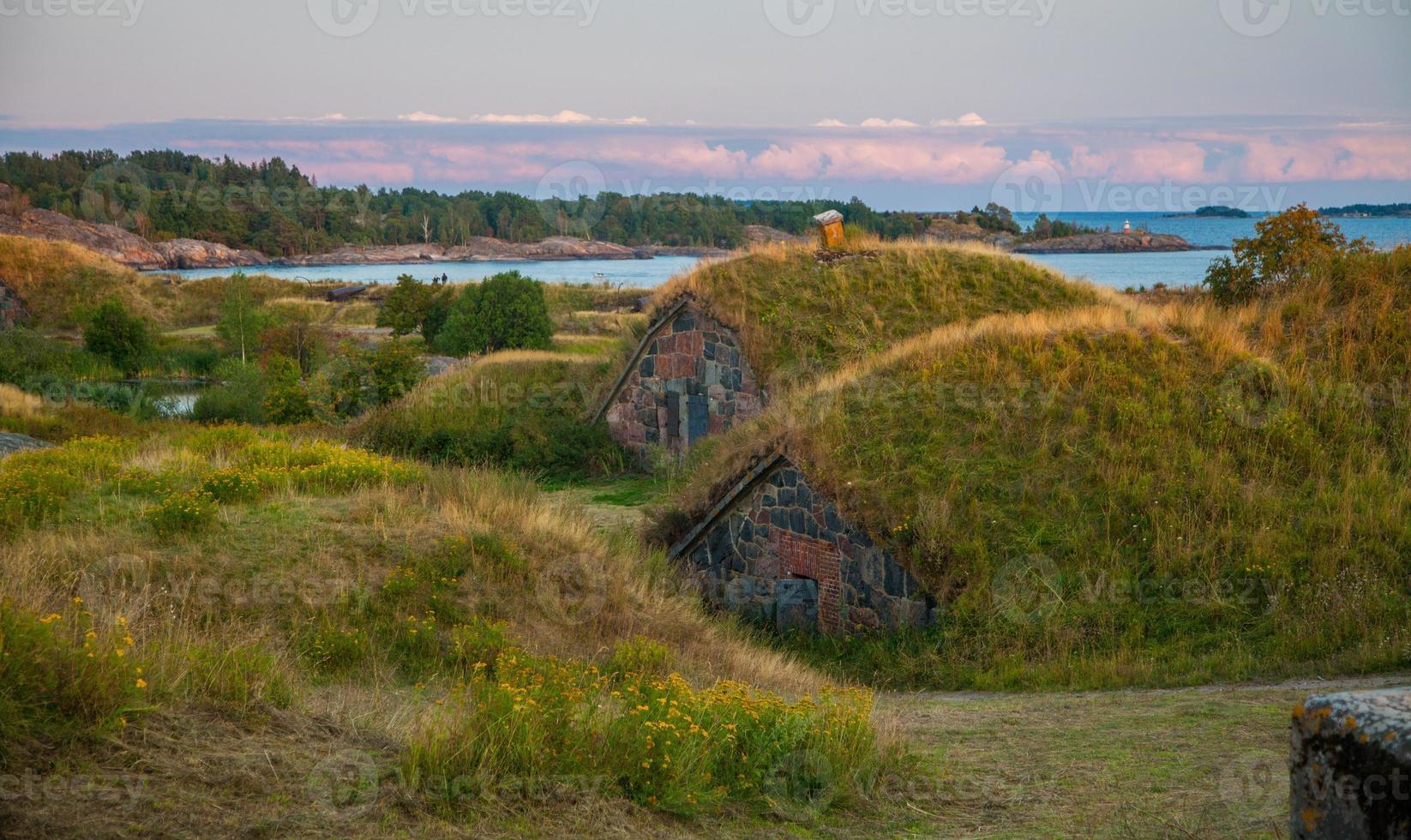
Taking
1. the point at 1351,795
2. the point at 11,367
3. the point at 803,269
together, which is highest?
the point at 803,269

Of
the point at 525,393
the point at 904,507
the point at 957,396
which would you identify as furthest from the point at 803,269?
the point at 904,507

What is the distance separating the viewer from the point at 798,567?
599 inches

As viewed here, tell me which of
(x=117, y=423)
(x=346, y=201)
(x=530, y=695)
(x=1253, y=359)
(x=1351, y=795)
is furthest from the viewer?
(x=346, y=201)

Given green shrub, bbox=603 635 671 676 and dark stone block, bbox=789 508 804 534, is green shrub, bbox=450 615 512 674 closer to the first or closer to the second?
green shrub, bbox=603 635 671 676

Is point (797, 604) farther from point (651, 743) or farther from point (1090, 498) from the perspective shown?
point (651, 743)

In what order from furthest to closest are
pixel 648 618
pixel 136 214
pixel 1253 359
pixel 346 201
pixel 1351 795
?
pixel 346 201, pixel 136 214, pixel 1253 359, pixel 648 618, pixel 1351 795

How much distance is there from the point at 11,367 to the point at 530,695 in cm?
4483

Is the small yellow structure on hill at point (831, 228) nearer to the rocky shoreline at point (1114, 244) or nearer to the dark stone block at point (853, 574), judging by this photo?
the dark stone block at point (853, 574)

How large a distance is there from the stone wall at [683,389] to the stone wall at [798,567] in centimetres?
808

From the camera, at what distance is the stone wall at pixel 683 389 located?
24.8 metres

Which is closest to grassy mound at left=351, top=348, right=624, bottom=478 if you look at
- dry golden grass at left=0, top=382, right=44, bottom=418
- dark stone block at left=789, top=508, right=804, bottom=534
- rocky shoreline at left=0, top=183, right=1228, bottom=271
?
dry golden grass at left=0, top=382, right=44, bottom=418

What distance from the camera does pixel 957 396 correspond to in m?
16.1

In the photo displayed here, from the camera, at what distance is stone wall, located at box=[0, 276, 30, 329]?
6517 centimetres

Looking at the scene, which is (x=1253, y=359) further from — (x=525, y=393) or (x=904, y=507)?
(x=525, y=393)
